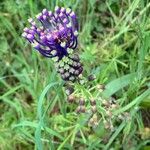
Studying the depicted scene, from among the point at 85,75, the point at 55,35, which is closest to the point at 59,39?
the point at 55,35

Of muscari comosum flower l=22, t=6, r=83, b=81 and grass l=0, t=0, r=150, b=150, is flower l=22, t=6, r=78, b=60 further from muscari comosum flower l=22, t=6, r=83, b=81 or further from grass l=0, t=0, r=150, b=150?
grass l=0, t=0, r=150, b=150

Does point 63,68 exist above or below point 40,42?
below

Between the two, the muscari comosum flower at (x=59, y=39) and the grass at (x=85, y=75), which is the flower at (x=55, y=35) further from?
the grass at (x=85, y=75)

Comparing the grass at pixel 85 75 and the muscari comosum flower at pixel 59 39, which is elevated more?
the muscari comosum flower at pixel 59 39

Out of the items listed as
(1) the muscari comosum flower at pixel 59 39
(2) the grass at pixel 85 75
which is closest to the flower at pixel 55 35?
(1) the muscari comosum flower at pixel 59 39

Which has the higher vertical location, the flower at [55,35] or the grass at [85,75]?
the flower at [55,35]

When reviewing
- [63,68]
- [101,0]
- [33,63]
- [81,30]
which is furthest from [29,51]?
[63,68]

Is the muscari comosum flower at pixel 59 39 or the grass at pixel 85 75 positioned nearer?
the muscari comosum flower at pixel 59 39

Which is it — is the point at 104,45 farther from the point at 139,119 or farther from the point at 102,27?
the point at 139,119
